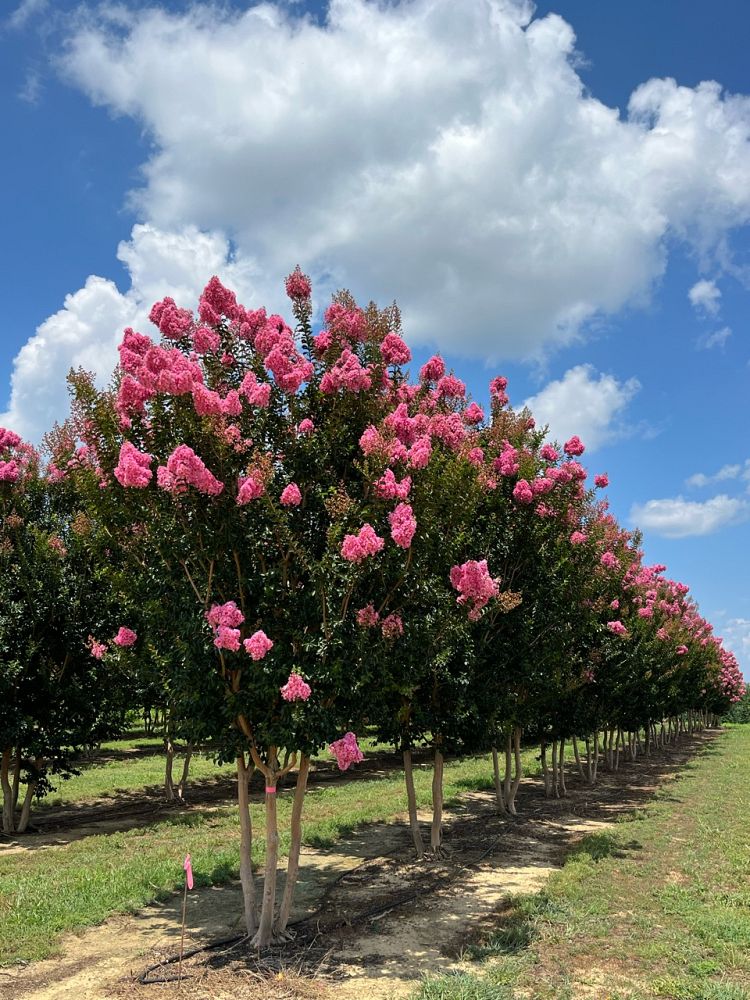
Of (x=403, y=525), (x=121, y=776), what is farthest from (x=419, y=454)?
(x=121, y=776)

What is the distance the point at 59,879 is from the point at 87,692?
448 centimetres

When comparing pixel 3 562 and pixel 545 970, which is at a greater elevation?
pixel 3 562

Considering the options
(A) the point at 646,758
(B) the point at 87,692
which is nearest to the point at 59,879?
(B) the point at 87,692

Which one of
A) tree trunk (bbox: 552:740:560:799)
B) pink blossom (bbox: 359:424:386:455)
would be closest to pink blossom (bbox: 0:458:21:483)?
pink blossom (bbox: 359:424:386:455)

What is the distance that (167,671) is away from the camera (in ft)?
22.7

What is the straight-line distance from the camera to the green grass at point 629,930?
5.80 meters

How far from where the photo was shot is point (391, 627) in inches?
257

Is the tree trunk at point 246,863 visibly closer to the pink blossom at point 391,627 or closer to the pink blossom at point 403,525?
the pink blossom at point 391,627

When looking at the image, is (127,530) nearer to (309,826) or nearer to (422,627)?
(422,627)

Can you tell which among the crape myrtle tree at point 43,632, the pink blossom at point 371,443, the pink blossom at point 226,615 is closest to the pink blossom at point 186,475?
the pink blossom at point 226,615

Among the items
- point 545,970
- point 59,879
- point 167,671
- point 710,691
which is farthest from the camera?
point 710,691

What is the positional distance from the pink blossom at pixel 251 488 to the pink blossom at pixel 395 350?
263 centimetres

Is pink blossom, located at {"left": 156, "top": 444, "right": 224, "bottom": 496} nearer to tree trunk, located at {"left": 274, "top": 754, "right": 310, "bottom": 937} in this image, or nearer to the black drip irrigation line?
tree trunk, located at {"left": 274, "top": 754, "right": 310, "bottom": 937}

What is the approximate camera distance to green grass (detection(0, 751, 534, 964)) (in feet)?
25.0
